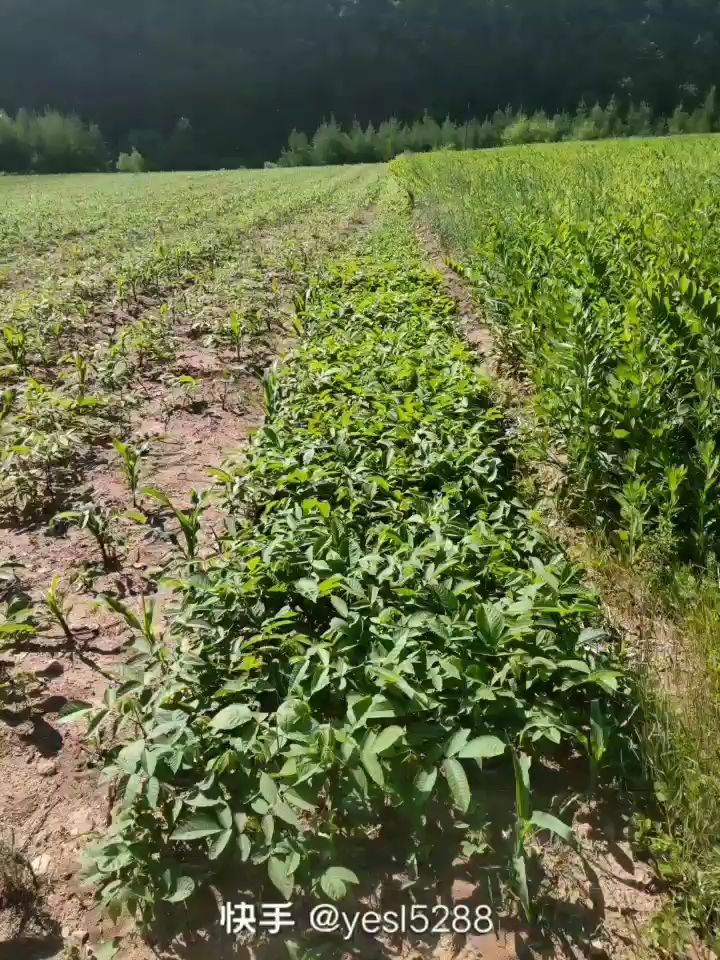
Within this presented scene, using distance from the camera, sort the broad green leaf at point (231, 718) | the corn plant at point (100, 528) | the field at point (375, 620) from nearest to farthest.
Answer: the field at point (375, 620) < the broad green leaf at point (231, 718) < the corn plant at point (100, 528)

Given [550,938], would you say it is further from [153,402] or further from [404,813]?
[153,402]

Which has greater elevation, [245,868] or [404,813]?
[404,813]

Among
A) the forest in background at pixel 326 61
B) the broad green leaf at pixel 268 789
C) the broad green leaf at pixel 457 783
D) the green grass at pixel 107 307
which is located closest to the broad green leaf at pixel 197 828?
the broad green leaf at pixel 268 789

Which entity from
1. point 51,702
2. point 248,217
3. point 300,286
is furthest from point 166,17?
point 51,702

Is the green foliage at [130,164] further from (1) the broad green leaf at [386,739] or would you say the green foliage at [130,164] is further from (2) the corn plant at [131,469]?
(1) the broad green leaf at [386,739]

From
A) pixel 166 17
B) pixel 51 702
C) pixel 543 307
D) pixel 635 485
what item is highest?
pixel 166 17

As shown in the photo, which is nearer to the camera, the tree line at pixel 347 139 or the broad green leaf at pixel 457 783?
the broad green leaf at pixel 457 783

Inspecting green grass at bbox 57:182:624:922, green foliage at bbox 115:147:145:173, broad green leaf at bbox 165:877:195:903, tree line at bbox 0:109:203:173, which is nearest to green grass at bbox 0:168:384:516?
green grass at bbox 57:182:624:922

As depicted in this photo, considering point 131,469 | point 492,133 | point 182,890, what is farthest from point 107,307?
point 492,133

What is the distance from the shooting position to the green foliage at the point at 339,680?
6.59 feet

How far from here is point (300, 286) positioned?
884 centimetres

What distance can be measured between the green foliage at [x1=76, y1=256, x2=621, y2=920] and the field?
0.01 meters

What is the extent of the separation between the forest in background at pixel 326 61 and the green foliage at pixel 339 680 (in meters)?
87.3

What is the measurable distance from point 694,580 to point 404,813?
1698mm
